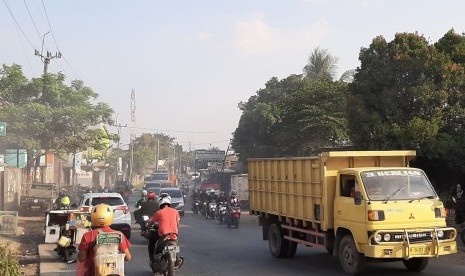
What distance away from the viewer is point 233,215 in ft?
78.6

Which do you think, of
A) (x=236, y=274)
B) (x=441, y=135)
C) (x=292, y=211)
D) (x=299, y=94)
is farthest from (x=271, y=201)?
(x=299, y=94)

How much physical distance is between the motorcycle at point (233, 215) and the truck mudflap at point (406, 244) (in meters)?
13.6

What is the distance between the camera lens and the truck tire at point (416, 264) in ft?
37.7

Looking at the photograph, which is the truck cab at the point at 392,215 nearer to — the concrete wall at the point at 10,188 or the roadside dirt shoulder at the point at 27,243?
the roadside dirt shoulder at the point at 27,243

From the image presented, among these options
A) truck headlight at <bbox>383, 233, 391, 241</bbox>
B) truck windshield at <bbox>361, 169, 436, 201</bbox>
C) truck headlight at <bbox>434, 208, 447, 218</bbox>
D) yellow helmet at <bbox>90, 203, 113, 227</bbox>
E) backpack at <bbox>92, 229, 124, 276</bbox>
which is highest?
truck windshield at <bbox>361, 169, 436, 201</bbox>

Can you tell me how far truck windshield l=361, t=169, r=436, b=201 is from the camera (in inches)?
430

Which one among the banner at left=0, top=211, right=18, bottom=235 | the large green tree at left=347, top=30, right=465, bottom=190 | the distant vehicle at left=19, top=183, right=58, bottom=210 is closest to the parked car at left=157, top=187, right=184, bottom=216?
the distant vehicle at left=19, top=183, right=58, bottom=210

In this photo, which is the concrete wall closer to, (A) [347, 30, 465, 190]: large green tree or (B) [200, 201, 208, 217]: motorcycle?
(B) [200, 201, 208, 217]: motorcycle

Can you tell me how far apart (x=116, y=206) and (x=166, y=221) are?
8.00 m

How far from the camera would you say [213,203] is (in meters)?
29.6

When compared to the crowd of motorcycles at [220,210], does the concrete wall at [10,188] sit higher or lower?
higher

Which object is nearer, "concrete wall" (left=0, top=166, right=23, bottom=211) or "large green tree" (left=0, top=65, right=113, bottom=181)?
"concrete wall" (left=0, top=166, right=23, bottom=211)

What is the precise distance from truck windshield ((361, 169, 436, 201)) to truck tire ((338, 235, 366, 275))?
94cm

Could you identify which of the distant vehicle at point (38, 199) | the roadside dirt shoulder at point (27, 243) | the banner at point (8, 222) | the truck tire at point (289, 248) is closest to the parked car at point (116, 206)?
the roadside dirt shoulder at point (27, 243)
